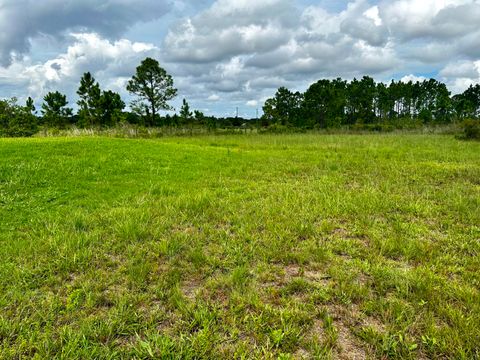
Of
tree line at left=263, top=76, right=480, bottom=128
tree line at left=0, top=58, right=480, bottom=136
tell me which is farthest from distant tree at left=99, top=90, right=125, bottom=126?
tree line at left=263, top=76, right=480, bottom=128

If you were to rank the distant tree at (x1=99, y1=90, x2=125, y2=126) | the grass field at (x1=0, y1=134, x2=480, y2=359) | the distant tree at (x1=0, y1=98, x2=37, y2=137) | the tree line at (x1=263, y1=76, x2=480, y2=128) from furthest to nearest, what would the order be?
the tree line at (x1=263, y1=76, x2=480, y2=128) < the distant tree at (x1=99, y1=90, x2=125, y2=126) < the distant tree at (x1=0, y1=98, x2=37, y2=137) < the grass field at (x1=0, y1=134, x2=480, y2=359)

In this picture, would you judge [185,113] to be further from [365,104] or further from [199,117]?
[365,104]

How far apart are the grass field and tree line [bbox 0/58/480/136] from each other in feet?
78.8

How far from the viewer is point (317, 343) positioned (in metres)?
2.07

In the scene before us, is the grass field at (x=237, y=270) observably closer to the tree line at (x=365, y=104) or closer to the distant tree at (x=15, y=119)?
the distant tree at (x=15, y=119)

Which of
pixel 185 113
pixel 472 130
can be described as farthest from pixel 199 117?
pixel 472 130

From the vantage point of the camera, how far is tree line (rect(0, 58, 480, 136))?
110ft

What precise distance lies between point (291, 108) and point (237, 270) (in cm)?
5432

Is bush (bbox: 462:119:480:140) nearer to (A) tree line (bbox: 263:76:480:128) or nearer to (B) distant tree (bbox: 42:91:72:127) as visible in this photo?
(A) tree line (bbox: 263:76:480:128)

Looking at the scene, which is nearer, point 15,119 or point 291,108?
point 15,119

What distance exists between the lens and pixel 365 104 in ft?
189

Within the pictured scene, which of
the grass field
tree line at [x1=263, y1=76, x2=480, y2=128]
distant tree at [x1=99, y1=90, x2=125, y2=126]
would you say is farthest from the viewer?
→ tree line at [x1=263, y1=76, x2=480, y2=128]

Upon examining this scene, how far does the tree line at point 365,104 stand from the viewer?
51.1 m

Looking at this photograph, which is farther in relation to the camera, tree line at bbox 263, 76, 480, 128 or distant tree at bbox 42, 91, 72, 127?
tree line at bbox 263, 76, 480, 128
